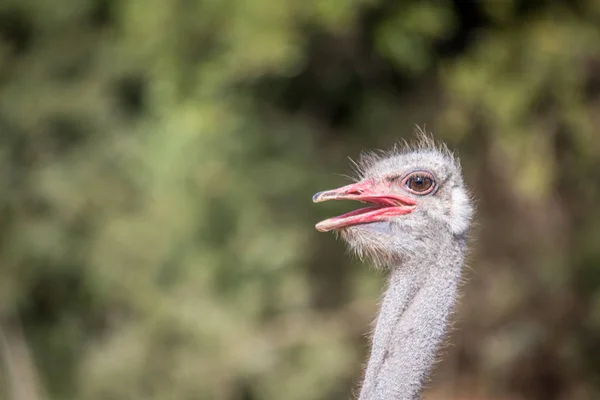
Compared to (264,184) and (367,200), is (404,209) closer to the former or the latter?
(367,200)

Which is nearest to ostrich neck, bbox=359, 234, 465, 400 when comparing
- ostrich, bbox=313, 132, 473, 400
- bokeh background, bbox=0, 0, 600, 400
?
ostrich, bbox=313, 132, 473, 400

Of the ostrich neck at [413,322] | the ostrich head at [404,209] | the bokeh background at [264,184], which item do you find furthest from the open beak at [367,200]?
→ the bokeh background at [264,184]

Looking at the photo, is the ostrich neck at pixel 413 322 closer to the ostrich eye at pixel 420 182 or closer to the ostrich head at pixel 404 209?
the ostrich head at pixel 404 209

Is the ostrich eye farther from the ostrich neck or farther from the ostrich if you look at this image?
the ostrich neck

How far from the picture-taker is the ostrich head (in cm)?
343

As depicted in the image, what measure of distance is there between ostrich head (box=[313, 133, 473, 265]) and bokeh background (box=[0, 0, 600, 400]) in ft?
10.7

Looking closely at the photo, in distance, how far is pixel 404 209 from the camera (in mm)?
3510

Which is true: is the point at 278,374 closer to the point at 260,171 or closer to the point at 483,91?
the point at 260,171

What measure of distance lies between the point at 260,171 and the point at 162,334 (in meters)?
1.74

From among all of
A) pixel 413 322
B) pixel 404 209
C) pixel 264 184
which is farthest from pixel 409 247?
pixel 264 184

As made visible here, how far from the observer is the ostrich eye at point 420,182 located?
355 cm

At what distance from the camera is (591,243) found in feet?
29.1

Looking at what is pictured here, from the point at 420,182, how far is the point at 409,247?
243 mm

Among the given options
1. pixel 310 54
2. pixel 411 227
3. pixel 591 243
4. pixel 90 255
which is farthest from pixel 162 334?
pixel 411 227
